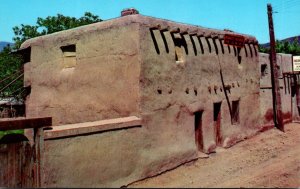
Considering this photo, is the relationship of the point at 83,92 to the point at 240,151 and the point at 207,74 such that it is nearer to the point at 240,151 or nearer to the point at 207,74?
the point at 207,74

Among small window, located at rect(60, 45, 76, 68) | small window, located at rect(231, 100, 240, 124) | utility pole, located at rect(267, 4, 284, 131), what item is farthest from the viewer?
utility pole, located at rect(267, 4, 284, 131)

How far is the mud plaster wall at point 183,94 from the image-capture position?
11.2 metres

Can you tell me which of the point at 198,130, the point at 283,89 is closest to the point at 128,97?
the point at 198,130

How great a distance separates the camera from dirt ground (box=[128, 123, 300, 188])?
10.8 m

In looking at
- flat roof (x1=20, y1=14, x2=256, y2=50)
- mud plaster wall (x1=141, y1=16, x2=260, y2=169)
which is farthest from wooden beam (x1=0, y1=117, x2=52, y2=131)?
flat roof (x1=20, y1=14, x2=256, y2=50)

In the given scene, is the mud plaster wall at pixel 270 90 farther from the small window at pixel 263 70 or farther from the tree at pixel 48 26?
the tree at pixel 48 26

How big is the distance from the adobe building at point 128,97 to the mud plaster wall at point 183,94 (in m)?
0.04

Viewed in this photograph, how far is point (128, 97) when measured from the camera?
36.5 ft

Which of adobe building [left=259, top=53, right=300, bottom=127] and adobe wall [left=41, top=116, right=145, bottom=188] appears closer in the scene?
adobe wall [left=41, top=116, right=145, bottom=188]

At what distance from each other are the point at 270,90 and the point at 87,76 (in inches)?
443

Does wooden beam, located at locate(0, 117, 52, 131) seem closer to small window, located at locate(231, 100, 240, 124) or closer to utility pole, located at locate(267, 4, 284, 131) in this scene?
small window, located at locate(231, 100, 240, 124)

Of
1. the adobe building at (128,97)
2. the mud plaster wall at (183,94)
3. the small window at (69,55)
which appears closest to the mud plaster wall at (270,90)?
the mud plaster wall at (183,94)

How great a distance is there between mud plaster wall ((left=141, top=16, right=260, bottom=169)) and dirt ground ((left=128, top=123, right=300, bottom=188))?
54 centimetres

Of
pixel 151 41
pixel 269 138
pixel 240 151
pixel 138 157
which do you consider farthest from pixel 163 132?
pixel 269 138
